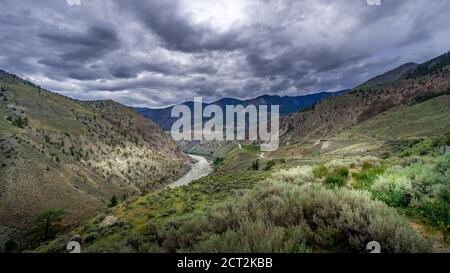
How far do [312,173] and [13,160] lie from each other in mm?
68573

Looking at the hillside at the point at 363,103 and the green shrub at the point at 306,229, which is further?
the hillside at the point at 363,103

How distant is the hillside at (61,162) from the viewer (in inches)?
2215

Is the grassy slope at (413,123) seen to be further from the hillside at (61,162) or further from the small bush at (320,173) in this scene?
the hillside at (61,162)

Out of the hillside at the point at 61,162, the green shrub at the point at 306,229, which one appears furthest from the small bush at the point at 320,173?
the hillside at the point at 61,162

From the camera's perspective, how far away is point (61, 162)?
3034 inches

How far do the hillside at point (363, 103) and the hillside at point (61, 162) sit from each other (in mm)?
76359

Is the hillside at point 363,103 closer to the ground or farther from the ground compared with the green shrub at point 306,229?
farther from the ground

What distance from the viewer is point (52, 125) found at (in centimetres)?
9719

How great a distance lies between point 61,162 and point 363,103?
135884 millimetres

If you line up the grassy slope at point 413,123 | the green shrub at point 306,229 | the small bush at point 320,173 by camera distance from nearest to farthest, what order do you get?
the green shrub at point 306,229, the small bush at point 320,173, the grassy slope at point 413,123

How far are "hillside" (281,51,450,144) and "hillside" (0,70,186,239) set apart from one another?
251 ft

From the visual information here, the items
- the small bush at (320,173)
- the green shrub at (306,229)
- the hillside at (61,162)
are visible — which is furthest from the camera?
the hillside at (61,162)
